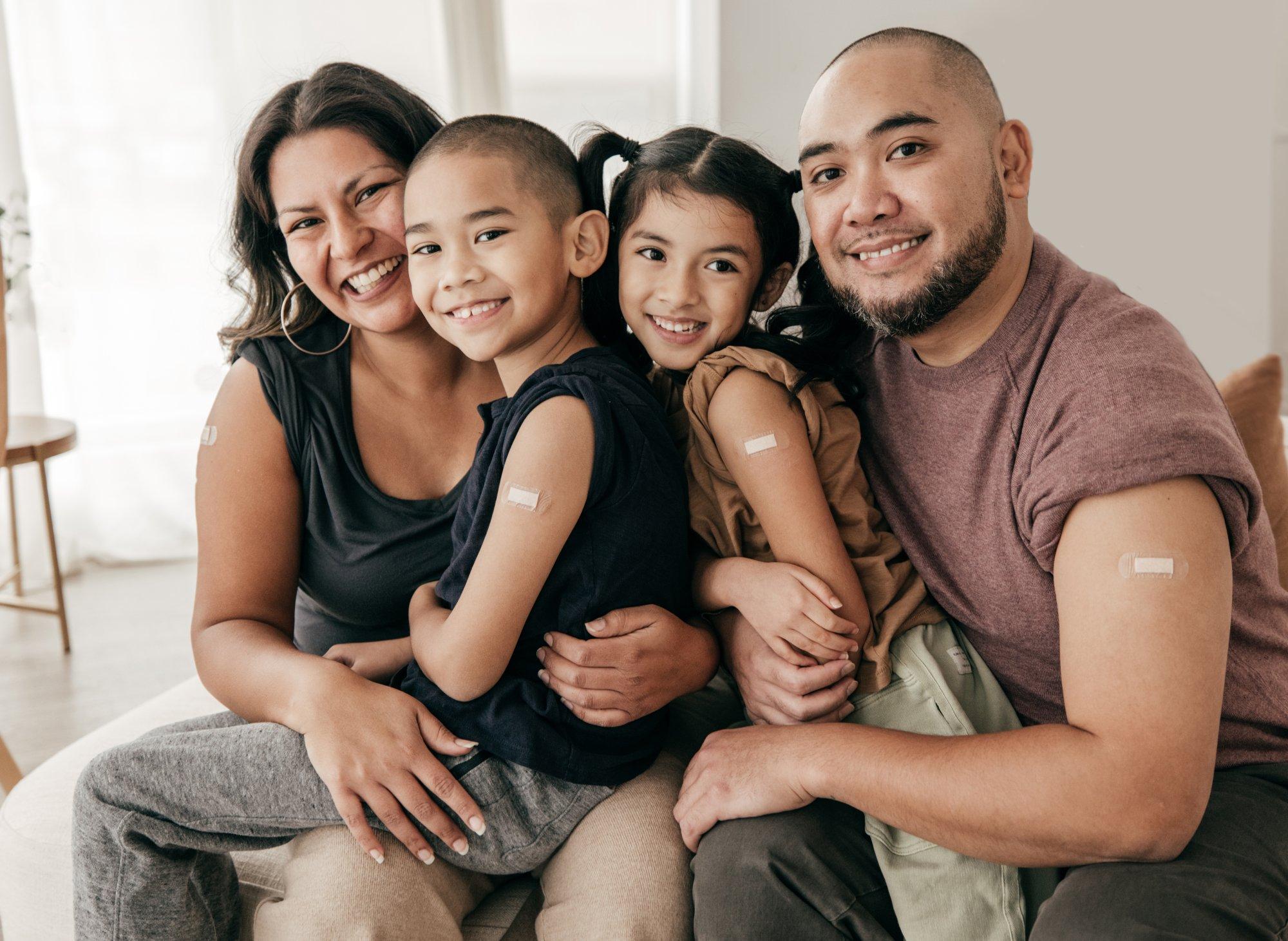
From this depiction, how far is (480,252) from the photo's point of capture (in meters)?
1.33

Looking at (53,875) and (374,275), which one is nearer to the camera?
(53,875)

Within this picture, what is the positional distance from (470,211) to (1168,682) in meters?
0.95

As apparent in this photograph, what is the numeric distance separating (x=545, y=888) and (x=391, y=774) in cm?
24

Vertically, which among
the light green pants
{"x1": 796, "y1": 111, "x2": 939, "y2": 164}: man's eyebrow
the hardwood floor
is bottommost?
the hardwood floor

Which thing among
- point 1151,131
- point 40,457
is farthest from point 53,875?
point 1151,131

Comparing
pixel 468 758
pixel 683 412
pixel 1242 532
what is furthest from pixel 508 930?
pixel 1242 532

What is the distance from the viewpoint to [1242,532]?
1093 millimetres

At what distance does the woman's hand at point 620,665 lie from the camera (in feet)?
4.03

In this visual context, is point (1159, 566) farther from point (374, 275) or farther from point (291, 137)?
point (291, 137)

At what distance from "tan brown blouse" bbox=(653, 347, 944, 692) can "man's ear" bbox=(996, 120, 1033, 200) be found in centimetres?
34

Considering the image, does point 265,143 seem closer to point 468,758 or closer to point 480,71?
point 468,758

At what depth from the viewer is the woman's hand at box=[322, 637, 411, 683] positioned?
4.67 ft

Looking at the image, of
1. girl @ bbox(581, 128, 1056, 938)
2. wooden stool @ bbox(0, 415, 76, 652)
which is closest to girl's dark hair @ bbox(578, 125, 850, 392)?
girl @ bbox(581, 128, 1056, 938)

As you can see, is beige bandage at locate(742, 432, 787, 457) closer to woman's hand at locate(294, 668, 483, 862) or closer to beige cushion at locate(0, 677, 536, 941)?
woman's hand at locate(294, 668, 483, 862)
